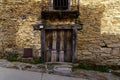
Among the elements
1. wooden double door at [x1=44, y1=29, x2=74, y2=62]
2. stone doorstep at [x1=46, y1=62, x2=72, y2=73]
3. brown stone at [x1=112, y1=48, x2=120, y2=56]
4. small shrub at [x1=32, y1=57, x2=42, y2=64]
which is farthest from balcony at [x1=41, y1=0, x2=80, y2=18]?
brown stone at [x1=112, y1=48, x2=120, y2=56]

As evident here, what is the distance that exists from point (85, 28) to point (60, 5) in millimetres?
1274

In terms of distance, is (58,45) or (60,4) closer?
(60,4)

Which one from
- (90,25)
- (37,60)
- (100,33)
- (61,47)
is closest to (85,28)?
(90,25)

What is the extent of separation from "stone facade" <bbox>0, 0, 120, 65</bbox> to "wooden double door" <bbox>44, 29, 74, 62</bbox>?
0.33 meters

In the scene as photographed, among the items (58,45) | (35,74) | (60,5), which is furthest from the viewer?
(58,45)

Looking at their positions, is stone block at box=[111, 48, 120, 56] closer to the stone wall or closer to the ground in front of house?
the stone wall

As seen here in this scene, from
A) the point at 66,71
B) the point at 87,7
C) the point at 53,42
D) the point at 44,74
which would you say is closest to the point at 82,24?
the point at 87,7

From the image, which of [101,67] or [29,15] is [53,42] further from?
[101,67]

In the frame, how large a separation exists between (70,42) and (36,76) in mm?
2814

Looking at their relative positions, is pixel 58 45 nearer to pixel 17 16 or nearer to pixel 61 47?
pixel 61 47

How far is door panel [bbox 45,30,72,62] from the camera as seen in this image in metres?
10.4

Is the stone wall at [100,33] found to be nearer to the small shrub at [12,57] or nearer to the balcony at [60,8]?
the balcony at [60,8]

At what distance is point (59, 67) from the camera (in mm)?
9633

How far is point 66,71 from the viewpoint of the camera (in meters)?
9.27
